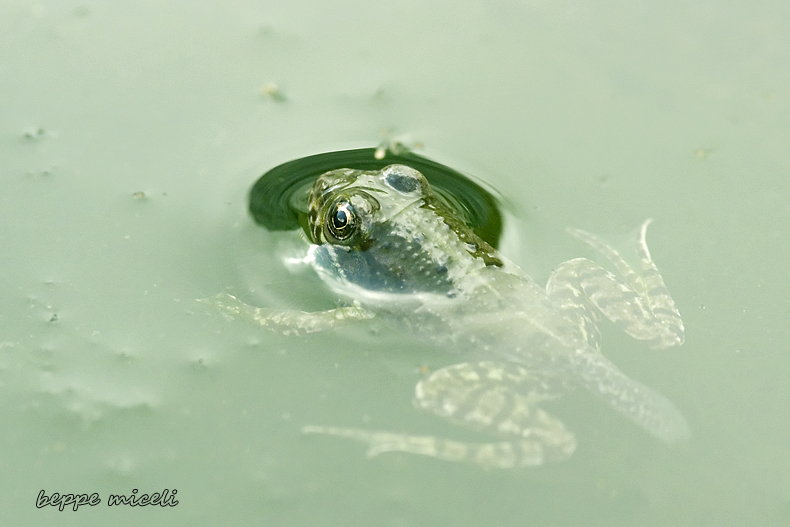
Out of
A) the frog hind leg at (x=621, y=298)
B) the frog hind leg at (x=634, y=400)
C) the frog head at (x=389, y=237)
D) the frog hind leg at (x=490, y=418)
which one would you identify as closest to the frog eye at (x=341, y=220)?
the frog head at (x=389, y=237)

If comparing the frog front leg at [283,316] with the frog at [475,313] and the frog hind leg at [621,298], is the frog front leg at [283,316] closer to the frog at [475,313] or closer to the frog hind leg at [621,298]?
the frog at [475,313]

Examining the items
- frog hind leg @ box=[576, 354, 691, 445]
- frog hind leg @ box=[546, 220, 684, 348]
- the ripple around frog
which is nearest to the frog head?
the ripple around frog

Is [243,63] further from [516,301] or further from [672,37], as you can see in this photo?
[672,37]

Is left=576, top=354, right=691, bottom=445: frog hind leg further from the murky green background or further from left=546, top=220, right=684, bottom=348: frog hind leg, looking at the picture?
left=546, top=220, right=684, bottom=348: frog hind leg

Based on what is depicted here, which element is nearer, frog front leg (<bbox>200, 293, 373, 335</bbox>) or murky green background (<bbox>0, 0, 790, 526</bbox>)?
murky green background (<bbox>0, 0, 790, 526</bbox>)

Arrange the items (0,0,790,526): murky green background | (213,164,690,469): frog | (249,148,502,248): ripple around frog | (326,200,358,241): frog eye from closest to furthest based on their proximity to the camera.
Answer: (0,0,790,526): murky green background, (213,164,690,469): frog, (326,200,358,241): frog eye, (249,148,502,248): ripple around frog

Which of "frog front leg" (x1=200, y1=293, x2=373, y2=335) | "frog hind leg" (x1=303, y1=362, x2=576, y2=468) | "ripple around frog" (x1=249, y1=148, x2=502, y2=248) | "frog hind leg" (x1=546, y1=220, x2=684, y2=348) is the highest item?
"ripple around frog" (x1=249, y1=148, x2=502, y2=248)

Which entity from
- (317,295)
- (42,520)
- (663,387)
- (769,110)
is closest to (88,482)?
(42,520)

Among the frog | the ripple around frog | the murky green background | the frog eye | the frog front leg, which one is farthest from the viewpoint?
the ripple around frog
